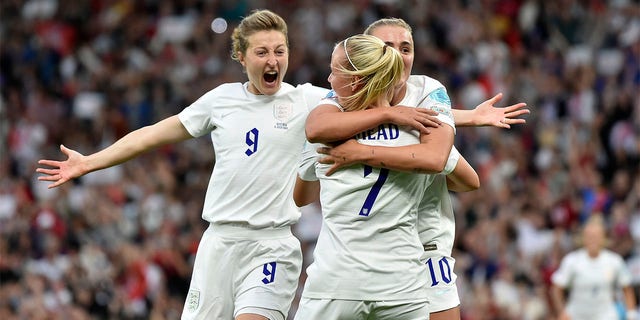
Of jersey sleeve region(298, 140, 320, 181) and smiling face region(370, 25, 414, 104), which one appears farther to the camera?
smiling face region(370, 25, 414, 104)

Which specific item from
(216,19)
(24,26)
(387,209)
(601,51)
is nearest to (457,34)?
(601,51)

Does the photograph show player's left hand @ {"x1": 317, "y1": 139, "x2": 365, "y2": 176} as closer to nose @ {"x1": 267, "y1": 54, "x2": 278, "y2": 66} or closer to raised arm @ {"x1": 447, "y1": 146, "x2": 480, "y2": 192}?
raised arm @ {"x1": 447, "y1": 146, "x2": 480, "y2": 192}

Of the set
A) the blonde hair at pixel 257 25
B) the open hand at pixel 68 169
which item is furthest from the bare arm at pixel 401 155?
the open hand at pixel 68 169

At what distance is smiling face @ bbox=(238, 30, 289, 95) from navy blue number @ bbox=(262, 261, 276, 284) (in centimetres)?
97

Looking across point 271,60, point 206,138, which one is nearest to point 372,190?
point 271,60

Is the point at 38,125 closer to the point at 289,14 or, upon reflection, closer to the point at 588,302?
the point at 289,14

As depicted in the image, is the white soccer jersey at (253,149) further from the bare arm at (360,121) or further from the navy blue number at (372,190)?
the navy blue number at (372,190)

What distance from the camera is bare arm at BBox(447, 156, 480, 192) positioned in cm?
545

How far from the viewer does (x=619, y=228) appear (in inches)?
533

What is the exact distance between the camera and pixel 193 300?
6.38 metres

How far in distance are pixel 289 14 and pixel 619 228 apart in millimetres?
7475

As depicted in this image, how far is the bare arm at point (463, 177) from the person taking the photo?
5453 mm

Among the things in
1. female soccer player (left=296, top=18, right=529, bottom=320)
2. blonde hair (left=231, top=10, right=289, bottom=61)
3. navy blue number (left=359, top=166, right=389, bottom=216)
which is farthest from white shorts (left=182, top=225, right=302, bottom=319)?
navy blue number (left=359, top=166, right=389, bottom=216)

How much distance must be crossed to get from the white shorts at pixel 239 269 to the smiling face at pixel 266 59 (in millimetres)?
816
